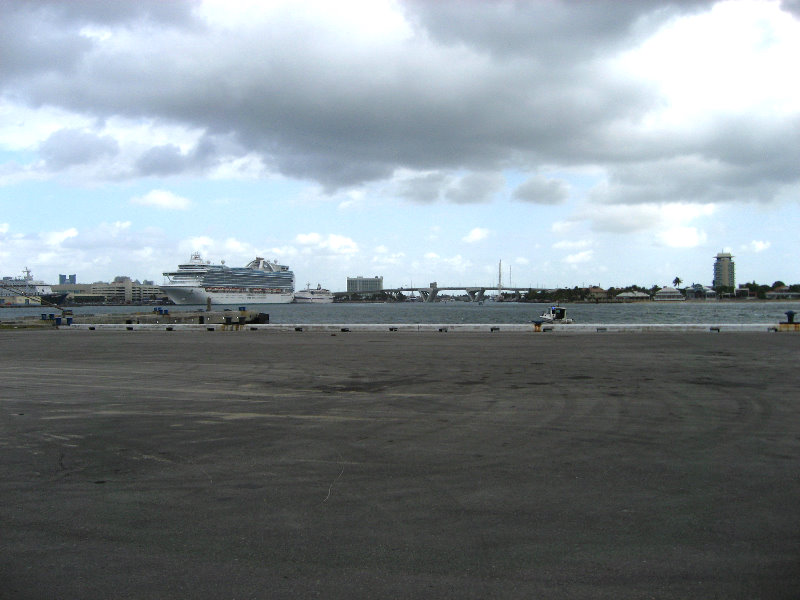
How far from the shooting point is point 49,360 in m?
19.7

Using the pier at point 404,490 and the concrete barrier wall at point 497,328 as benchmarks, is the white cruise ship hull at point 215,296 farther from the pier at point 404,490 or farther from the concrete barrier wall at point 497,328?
the pier at point 404,490

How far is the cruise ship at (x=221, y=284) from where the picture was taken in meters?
135

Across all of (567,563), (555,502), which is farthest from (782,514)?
(567,563)

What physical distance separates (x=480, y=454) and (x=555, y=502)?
1816 mm

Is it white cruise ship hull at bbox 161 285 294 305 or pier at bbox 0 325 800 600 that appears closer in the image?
pier at bbox 0 325 800 600

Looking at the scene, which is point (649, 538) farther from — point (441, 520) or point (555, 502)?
point (441, 520)

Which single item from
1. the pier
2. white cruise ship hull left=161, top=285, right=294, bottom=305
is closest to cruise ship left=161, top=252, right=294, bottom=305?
white cruise ship hull left=161, top=285, right=294, bottom=305

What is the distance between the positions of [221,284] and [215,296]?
3210 mm

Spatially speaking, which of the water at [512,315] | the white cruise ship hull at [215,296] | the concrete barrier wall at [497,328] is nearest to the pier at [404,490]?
the concrete barrier wall at [497,328]

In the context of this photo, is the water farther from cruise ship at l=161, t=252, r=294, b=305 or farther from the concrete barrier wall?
the concrete barrier wall

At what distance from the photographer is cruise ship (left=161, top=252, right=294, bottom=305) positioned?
135125 millimetres

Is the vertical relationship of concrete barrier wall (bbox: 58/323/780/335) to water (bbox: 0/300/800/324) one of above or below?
above

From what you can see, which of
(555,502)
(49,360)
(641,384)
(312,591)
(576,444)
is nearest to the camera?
(312,591)

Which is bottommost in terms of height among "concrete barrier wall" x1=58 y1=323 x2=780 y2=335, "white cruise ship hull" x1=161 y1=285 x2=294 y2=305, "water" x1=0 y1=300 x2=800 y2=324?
"water" x1=0 y1=300 x2=800 y2=324
